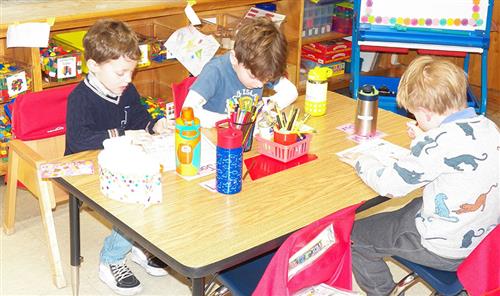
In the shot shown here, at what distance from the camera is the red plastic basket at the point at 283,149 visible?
248cm

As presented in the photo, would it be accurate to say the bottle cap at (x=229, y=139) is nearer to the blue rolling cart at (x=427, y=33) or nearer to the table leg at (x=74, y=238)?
the table leg at (x=74, y=238)

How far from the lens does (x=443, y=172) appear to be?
222 cm

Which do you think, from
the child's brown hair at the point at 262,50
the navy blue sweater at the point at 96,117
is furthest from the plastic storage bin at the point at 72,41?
the child's brown hair at the point at 262,50

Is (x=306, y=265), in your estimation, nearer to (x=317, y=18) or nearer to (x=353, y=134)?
(x=353, y=134)

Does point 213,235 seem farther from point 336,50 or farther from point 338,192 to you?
point 336,50

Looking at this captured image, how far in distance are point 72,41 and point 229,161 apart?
1.96m

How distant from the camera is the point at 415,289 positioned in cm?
306

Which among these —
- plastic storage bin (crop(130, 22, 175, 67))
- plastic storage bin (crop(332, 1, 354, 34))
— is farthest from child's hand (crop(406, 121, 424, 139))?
plastic storage bin (crop(332, 1, 354, 34))

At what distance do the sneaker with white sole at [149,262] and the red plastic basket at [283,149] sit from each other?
802 millimetres

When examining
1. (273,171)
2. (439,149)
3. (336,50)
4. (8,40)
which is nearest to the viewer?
(439,149)

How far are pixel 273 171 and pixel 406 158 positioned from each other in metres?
0.45

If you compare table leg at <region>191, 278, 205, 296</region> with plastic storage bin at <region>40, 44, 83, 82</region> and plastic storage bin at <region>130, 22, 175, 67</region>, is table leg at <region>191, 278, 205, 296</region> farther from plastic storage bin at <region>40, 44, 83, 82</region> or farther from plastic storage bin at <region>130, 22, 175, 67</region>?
plastic storage bin at <region>130, 22, 175, 67</region>

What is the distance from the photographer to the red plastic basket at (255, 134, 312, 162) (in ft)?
8.13

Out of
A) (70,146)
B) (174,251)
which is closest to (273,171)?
(174,251)
